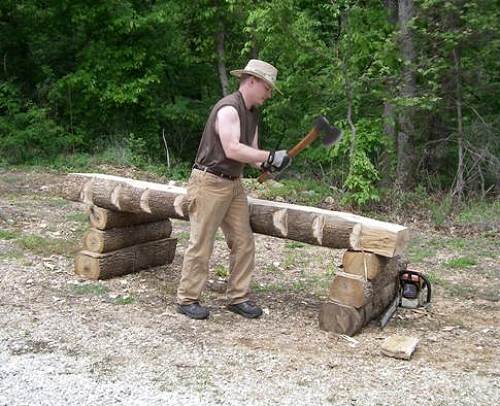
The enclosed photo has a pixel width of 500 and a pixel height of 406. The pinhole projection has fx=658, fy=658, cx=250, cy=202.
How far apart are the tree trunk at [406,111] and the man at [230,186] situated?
5.36 meters

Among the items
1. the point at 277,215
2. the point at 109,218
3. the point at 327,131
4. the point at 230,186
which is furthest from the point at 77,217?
the point at 327,131

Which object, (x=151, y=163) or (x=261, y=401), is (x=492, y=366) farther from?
(x=151, y=163)

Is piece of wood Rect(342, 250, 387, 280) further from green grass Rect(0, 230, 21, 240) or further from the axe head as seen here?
green grass Rect(0, 230, 21, 240)

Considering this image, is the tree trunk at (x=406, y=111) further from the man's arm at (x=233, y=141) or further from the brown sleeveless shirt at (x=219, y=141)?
the man's arm at (x=233, y=141)

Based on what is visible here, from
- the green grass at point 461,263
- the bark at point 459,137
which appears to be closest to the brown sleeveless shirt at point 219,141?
the green grass at point 461,263

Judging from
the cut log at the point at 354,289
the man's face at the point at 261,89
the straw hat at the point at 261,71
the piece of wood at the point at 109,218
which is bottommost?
the cut log at the point at 354,289

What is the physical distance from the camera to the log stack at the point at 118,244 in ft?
20.4

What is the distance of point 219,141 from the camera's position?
5223 millimetres

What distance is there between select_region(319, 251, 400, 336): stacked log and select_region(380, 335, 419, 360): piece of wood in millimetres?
339

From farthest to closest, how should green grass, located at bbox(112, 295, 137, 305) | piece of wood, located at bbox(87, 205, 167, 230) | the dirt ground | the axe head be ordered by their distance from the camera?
piece of wood, located at bbox(87, 205, 167, 230) < green grass, located at bbox(112, 295, 137, 305) < the axe head < the dirt ground

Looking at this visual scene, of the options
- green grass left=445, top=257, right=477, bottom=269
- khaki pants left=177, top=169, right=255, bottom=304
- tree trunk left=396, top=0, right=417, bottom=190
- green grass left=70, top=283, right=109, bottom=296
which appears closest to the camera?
khaki pants left=177, top=169, right=255, bottom=304

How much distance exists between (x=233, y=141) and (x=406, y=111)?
6.68 m

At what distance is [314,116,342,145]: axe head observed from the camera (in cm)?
515

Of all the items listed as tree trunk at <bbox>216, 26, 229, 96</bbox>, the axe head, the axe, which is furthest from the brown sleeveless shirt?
tree trunk at <bbox>216, 26, 229, 96</bbox>
